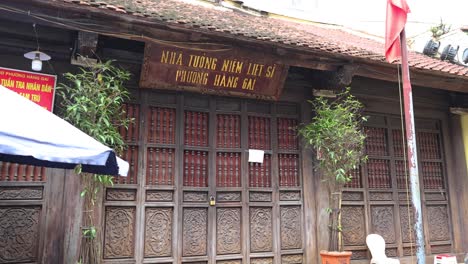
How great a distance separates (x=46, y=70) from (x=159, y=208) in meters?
2.34

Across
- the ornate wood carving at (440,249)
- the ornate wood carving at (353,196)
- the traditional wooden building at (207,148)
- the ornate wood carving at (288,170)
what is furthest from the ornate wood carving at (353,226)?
the ornate wood carving at (440,249)

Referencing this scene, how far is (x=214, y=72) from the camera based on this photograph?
220 inches

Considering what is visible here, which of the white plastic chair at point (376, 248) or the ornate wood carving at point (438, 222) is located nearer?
the white plastic chair at point (376, 248)

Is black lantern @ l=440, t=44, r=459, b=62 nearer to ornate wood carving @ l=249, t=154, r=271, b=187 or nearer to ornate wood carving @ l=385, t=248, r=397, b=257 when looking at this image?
ornate wood carving @ l=385, t=248, r=397, b=257

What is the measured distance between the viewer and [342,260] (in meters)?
5.43

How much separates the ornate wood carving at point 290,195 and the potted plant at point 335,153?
53 cm

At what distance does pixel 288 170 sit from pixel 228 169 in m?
1.03

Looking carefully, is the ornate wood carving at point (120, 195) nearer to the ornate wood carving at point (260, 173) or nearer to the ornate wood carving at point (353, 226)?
the ornate wood carving at point (260, 173)

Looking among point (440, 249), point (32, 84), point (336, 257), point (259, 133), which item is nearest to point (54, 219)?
point (32, 84)

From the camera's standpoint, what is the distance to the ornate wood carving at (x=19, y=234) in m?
4.47

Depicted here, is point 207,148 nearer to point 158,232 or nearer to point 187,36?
point 158,232

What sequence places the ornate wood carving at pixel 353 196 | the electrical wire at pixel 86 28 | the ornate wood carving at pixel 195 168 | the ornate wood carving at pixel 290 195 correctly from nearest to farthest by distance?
the electrical wire at pixel 86 28, the ornate wood carving at pixel 195 168, the ornate wood carving at pixel 290 195, the ornate wood carving at pixel 353 196

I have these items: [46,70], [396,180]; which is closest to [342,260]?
[396,180]

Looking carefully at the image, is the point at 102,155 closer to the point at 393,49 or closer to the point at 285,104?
the point at 393,49
